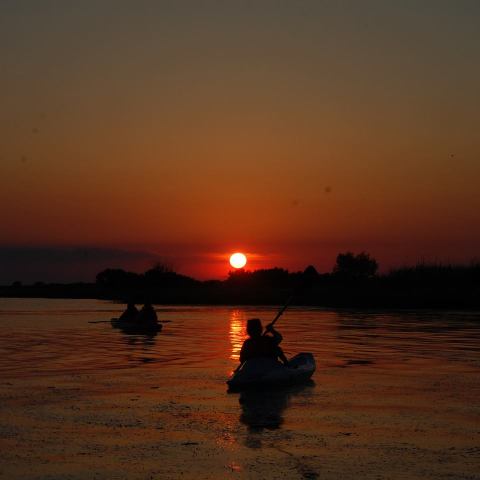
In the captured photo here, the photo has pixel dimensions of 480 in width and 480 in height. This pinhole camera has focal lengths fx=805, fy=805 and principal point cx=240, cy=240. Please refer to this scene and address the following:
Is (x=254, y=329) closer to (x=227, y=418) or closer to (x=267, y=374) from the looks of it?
(x=267, y=374)

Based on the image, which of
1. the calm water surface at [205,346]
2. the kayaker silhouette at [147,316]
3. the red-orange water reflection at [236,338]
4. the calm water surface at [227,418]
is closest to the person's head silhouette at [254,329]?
the calm water surface at [227,418]

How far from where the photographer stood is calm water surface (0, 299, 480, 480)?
10734 mm

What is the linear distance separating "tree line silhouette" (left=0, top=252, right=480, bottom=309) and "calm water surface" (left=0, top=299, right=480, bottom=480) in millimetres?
27596

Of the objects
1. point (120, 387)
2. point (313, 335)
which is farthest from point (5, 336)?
point (120, 387)

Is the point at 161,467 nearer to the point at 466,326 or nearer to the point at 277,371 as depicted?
the point at 277,371

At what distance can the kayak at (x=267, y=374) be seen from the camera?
58.3ft

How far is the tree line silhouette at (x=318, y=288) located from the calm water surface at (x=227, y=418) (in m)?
27.6

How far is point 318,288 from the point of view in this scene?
105m

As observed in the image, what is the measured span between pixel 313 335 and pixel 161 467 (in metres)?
27.6

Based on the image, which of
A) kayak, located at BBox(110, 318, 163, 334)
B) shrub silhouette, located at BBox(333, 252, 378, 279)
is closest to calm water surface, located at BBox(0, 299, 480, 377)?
kayak, located at BBox(110, 318, 163, 334)

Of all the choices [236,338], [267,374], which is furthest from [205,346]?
[267,374]

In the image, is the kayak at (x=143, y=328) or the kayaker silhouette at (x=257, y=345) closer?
the kayaker silhouette at (x=257, y=345)

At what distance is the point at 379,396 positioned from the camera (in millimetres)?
17156

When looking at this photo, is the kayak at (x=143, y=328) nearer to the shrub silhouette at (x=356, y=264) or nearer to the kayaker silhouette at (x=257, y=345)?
the kayaker silhouette at (x=257, y=345)
